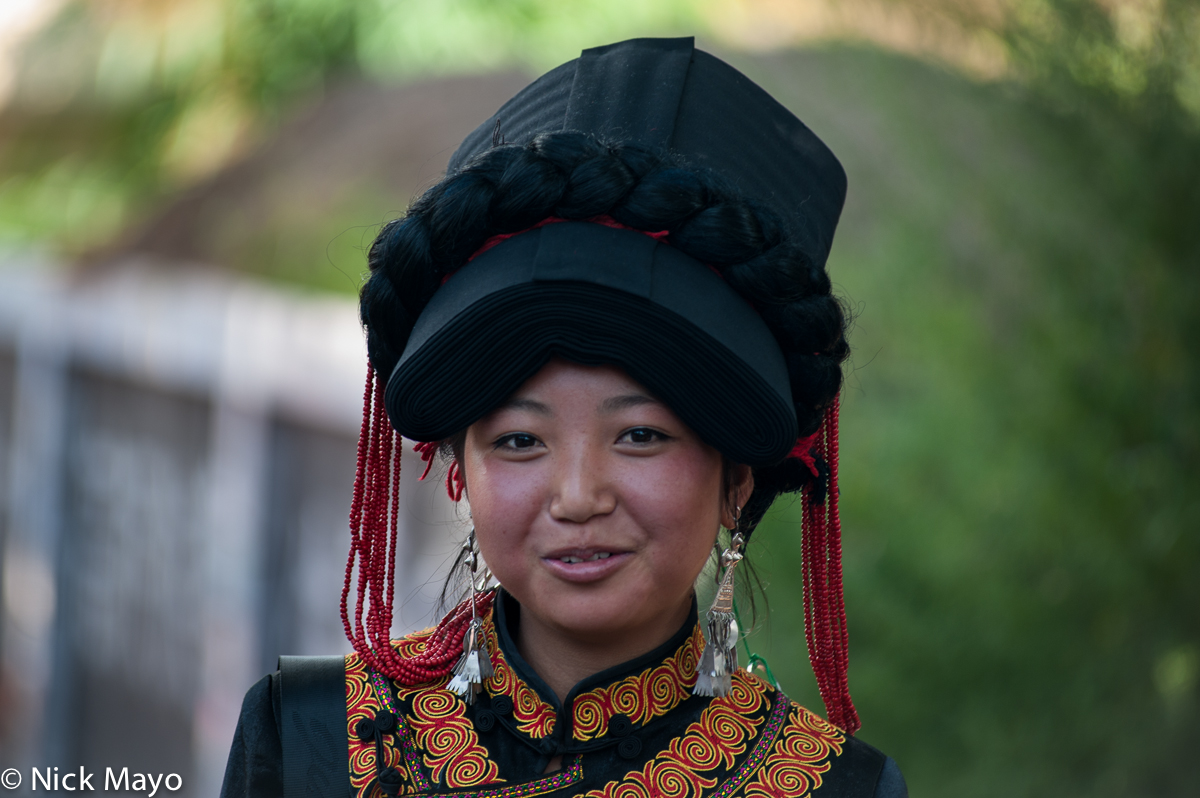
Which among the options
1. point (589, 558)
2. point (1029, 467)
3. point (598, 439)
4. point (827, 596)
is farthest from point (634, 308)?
point (1029, 467)

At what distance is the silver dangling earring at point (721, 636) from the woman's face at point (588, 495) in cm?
10

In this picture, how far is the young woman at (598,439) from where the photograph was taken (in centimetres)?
128

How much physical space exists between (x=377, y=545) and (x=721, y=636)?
0.43 meters

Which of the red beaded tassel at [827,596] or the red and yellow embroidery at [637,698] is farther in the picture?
the red beaded tassel at [827,596]

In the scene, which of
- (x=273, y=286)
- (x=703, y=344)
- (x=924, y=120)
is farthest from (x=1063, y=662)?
(x=273, y=286)

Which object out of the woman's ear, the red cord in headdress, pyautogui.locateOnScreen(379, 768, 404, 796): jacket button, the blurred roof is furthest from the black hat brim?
the blurred roof

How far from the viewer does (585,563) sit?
51.9 inches

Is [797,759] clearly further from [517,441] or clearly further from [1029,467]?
[1029,467]

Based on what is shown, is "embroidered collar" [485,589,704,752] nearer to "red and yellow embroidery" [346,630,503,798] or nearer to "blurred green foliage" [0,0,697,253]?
"red and yellow embroidery" [346,630,503,798]

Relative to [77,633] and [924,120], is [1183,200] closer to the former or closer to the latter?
[924,120]

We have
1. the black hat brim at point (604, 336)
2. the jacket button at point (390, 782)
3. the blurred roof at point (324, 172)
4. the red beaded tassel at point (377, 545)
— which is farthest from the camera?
the blurred roof at point (324, 172)

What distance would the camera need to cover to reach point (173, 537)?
5.32 metres

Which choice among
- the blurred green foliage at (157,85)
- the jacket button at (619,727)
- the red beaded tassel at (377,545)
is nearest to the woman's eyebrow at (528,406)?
the red beaded tassel at (377,545)

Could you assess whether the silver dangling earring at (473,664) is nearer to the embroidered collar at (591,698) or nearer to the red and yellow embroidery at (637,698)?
the embroidered collar at (591,698)
